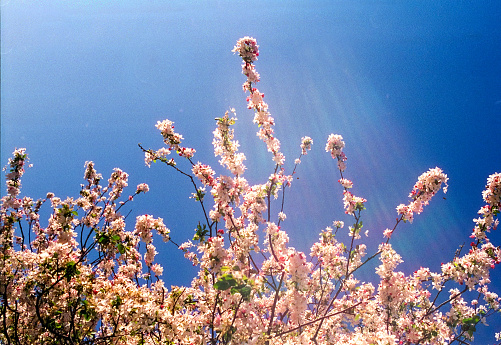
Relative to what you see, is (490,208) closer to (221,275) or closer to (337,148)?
(337,148)

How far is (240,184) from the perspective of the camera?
531 centimetres

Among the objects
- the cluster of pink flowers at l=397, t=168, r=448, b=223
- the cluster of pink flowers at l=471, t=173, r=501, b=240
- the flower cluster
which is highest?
the flower cluster

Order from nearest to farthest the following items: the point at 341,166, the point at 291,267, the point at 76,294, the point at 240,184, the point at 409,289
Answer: the point at 76,294, the point at 291,267, the point at 240,184, the point at 409,289, the point at 341,166

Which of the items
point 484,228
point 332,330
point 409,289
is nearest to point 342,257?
point 409,289

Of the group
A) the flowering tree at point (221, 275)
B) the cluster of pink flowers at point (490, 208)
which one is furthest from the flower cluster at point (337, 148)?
the cluster of pink flowers at point (490, 208)

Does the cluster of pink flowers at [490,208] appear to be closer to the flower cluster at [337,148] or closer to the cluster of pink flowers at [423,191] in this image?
the cluster of pink flowers at [423,191]

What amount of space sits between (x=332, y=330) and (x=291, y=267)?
5.21 metres

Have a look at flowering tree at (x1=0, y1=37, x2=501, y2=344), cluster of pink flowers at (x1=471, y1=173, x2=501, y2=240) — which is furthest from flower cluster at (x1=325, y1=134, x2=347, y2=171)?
cluster of pink flowers at (x1=471, y1=173, x2=501, y2=240)

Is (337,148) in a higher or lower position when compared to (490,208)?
higher

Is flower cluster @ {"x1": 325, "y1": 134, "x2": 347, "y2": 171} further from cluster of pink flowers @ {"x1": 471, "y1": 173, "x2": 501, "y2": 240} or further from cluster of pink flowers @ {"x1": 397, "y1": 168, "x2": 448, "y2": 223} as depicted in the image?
cluster of pink flowers @ {"x1": 471, "y1": 173, "x2": 501, "y2": 240}

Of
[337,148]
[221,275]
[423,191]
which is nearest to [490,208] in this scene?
[423,191]

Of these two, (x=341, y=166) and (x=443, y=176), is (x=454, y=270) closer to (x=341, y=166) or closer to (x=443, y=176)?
(x=443, y=176)

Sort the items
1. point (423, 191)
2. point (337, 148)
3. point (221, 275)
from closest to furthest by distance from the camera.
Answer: point (221, 275) < point (423, 191) < point (337, 148)

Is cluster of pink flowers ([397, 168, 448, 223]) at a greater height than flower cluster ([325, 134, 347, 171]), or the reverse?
flower cluster ([325, 134, 347, 171])
